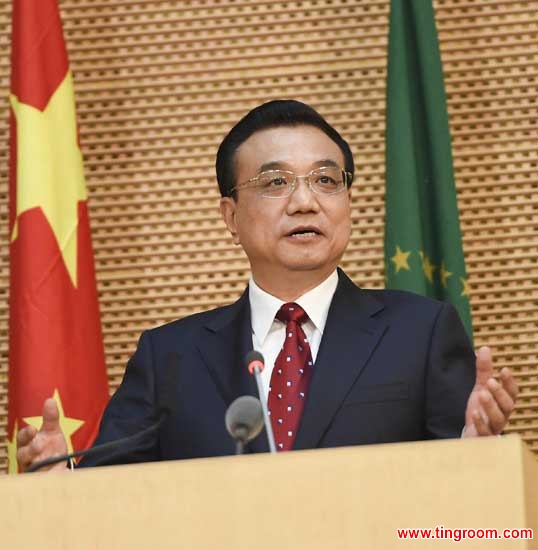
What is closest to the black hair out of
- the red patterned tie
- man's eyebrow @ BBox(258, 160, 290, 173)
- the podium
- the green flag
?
man's eyebrow @ BBox(258, 160, 290, 173)

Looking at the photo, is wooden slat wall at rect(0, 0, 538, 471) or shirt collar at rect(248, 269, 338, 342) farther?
wooden slat wall at rect(0, 0, 538, 471)

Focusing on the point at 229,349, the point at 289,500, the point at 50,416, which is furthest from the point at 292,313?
the point at 289,500

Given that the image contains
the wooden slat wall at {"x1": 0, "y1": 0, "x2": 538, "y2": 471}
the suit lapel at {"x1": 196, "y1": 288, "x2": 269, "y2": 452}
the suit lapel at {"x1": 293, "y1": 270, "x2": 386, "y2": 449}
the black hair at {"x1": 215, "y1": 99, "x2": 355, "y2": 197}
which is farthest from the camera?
the wooden slat wall at {"x1": 0, "y1": 0, "x2": 538, "y2": 471}

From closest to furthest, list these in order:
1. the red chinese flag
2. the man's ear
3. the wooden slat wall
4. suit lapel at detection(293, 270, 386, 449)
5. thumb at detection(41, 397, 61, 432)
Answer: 1. thumb at detection(41, 397, 61, 432)
2. suit lapel at detection(293, 270, 386, 449)
3. the man's ear
4. the red chinese flag
5. the wooden slat wall

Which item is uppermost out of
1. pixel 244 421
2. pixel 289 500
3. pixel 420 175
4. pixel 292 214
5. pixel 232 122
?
pixel 232 122

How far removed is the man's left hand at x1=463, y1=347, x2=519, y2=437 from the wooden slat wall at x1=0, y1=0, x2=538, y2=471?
8.04ft

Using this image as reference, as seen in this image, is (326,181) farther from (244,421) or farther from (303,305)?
(244,421)

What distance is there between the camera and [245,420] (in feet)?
7.19

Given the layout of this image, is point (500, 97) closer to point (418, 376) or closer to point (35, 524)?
point (418, 376)

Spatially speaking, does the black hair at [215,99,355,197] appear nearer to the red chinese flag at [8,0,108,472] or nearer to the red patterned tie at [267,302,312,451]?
the red patterned tie at [267,302,312,451]

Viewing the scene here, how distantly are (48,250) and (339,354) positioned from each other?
185 centimetres

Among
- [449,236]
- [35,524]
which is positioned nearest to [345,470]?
[35,524]

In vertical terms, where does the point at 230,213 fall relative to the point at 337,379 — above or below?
above

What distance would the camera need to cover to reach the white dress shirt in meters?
3.08
